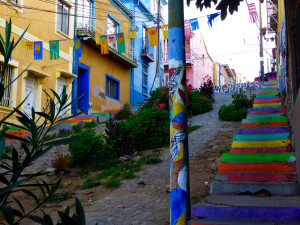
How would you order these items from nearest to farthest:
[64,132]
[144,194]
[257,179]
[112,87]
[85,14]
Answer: [257,179], [144,194], [64,132], [85,14], [112,87]

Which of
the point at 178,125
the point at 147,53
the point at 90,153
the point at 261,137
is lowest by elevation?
the point at 90,153

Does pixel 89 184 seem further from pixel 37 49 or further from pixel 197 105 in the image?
pixel 197 105

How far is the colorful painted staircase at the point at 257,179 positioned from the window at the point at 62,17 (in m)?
10.8

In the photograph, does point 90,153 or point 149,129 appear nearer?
point 90,153

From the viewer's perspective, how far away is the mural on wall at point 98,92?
53.3 ft

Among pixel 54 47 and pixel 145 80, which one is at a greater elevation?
pixel 145 80

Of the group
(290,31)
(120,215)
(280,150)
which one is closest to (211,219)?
(120,215)

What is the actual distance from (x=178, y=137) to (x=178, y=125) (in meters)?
0.14

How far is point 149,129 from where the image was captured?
9.08m

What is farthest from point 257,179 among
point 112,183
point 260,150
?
point 112,183

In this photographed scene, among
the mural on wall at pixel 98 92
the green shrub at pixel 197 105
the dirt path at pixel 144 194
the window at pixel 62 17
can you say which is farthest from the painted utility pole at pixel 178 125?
the mural on wall at pixel 98 92

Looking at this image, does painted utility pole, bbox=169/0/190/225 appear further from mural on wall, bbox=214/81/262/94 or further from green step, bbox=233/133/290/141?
mural on wall, bbox=214/81/262/94

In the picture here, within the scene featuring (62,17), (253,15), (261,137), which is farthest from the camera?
(62,17)

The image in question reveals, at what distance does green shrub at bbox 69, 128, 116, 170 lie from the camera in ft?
24.7
